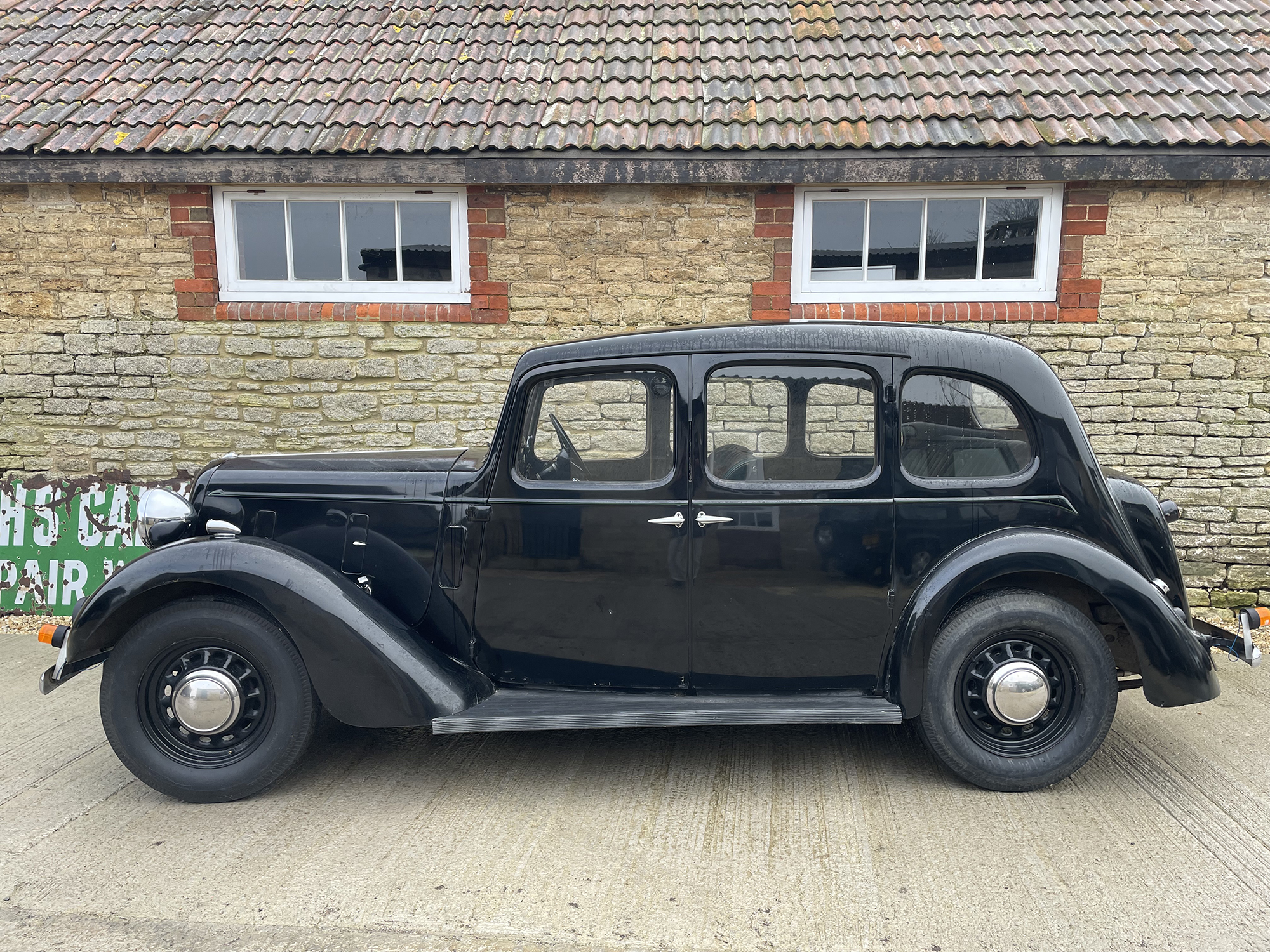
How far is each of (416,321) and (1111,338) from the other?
4.86 meters

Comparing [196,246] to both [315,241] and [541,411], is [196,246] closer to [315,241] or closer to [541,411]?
[315,241]

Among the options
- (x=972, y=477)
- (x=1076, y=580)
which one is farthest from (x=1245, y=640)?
(x=972, y=477)

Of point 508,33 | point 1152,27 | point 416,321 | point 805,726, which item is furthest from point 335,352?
point 1152,27

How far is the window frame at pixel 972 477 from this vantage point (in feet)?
10.4

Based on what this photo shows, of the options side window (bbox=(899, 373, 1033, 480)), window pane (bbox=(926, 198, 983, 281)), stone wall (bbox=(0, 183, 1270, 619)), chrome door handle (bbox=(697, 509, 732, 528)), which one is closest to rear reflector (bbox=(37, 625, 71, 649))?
chrome door handle (bbox=(697, 509, 732, 528))

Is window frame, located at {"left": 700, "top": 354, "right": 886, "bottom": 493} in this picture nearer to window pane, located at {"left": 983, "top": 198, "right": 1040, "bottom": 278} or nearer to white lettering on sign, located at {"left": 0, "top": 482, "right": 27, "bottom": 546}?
window pane, located at {"left": 983, "top": 198, "right": 1040, "bottom": 278}

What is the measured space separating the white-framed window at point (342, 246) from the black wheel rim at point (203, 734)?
3.49m

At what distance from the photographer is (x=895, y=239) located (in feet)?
19.2

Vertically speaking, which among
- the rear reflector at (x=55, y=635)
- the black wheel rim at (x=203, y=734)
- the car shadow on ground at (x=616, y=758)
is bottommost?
the car shadow on ground at (x=616, y=758)

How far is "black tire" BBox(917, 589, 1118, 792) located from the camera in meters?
3.11

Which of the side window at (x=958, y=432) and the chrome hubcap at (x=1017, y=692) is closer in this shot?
the chrome hubcap at (x=1017, y=692)

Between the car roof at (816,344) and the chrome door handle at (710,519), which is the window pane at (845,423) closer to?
the car roof at (816,344)

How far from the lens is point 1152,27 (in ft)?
21.0

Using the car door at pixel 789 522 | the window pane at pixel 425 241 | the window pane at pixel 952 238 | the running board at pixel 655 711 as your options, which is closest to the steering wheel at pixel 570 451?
the car door at pixel 789 522
